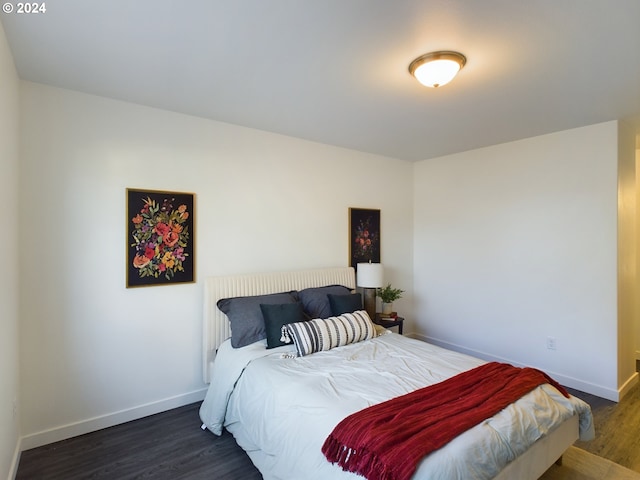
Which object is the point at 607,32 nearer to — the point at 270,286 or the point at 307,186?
the point at 307,186

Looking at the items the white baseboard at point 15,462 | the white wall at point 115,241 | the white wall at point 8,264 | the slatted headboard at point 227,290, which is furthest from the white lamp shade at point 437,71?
the white baseboard at point 15,462

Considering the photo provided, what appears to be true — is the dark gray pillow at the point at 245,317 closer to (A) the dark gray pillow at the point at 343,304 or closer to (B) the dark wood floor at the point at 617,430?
(A) the dark gray pillow at the point at 343,304

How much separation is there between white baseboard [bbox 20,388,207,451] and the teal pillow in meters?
0.92

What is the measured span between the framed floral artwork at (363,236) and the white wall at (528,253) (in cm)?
81

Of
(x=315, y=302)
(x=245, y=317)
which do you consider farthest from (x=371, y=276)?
(x=245, y=317)

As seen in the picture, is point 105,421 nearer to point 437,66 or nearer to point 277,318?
point 277,318

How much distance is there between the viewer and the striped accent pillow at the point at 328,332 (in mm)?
2588

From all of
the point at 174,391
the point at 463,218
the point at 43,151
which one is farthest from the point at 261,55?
the point at 463,218

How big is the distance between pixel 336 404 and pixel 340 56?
200 centimetres

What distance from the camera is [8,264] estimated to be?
76.9 inches

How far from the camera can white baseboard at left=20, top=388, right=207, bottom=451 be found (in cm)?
235

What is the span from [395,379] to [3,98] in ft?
9.06

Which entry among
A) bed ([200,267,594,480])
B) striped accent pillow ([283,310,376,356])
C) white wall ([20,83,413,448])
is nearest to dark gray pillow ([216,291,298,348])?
bed ([200,267,594,480])

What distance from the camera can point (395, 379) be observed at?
2129 millimetres
